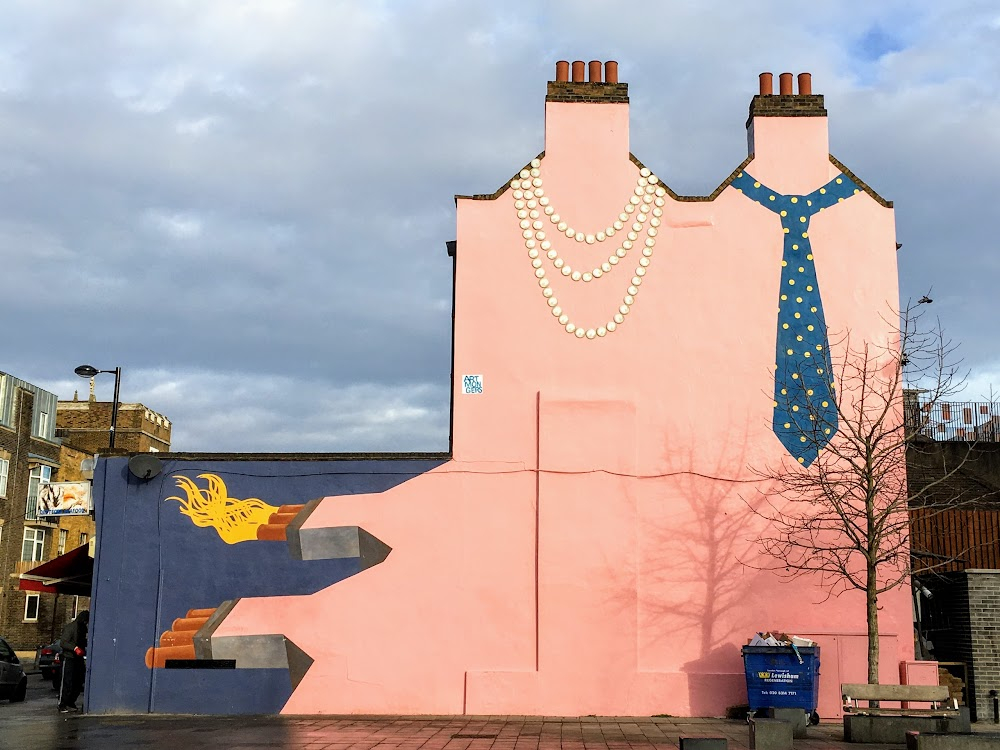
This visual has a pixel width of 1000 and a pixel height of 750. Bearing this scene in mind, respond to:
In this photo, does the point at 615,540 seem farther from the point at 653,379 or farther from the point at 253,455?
the point at 253,455

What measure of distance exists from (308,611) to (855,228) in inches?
431

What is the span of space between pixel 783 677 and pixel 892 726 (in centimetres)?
209

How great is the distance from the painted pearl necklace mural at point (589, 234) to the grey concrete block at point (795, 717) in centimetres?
648

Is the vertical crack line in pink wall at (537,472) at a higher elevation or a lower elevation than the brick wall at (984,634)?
higher

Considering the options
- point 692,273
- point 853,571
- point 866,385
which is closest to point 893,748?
point 853,571

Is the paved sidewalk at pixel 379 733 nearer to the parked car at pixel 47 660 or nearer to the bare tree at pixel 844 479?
the bare tree at pixel 844 479

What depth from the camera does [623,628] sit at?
15.4 m

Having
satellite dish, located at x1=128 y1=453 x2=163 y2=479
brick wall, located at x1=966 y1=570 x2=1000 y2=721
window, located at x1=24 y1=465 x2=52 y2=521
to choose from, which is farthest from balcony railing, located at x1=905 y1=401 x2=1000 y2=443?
window, located at x1=24 y1=465 x2=52 y2=521

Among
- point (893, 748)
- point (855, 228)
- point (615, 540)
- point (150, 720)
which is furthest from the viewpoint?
point (855, 228)

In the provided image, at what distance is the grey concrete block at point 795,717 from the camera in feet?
41.3

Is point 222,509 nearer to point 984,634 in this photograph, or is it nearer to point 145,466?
point 145,466

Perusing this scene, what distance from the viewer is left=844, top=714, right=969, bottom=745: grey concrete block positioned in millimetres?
11883

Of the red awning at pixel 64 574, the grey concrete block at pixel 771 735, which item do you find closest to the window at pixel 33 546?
the red awning at pixel 64 574

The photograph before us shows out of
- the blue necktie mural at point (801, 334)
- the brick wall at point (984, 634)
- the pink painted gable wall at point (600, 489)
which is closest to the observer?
the pink painted gable wall at point (600, 489)
